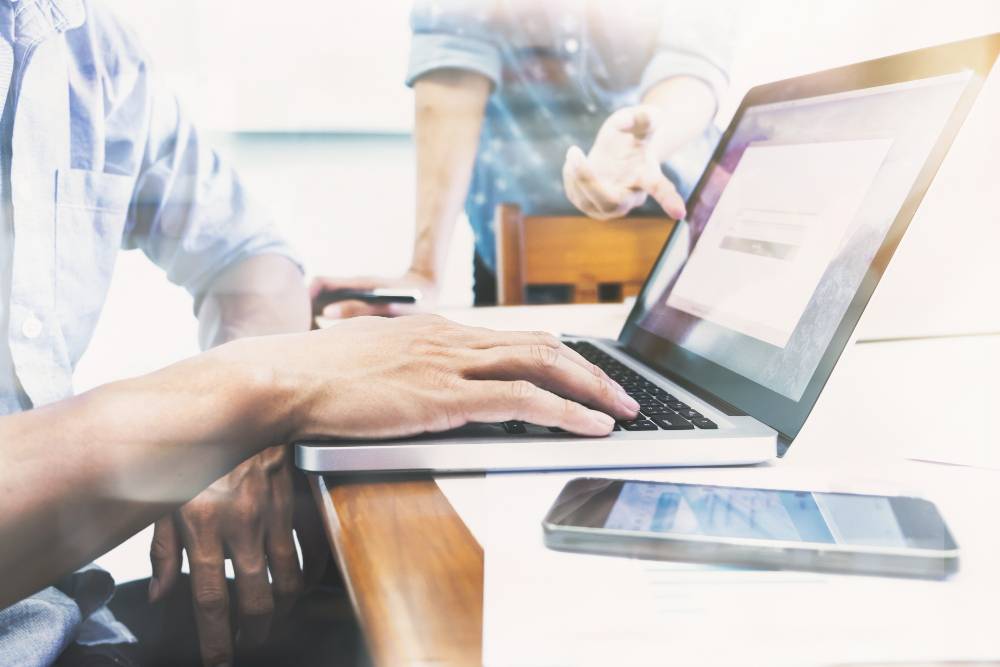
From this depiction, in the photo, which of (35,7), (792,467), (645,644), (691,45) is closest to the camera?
(645,644)

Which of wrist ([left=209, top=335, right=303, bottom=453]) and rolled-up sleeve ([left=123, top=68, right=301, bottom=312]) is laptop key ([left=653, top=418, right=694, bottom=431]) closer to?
wrist ([left=209, top=335, right=303, bottom=453])

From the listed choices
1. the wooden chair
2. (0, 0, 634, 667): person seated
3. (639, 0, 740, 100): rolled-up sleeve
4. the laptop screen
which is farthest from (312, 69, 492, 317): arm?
the laptop screen

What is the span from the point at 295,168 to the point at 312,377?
0.94 meters

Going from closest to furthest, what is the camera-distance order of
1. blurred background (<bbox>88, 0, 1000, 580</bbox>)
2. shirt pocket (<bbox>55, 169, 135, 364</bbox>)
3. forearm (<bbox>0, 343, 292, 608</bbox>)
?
forearm (<bbox>0, 343, 292, 608</bbox>), shirt pocket (<bbox>55, 169, 135, 364</bbox>), blurred background (<bbox>88, 0, 1000, 580</bbox>)

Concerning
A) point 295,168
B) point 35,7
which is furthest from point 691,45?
point 35,7

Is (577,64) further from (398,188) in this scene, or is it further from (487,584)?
(487,584)

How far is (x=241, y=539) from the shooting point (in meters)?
0.51

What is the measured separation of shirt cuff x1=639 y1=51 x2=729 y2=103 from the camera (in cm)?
117

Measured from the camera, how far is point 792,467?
419mm

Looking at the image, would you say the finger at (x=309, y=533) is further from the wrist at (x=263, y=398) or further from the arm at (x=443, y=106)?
the arm at (x=443, y=106)

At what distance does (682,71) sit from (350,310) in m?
0.65

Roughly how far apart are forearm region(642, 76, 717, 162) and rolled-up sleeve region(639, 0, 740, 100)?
2cm

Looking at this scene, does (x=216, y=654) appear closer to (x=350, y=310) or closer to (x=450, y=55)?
(x=350, y=310)

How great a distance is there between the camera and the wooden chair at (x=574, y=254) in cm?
118
